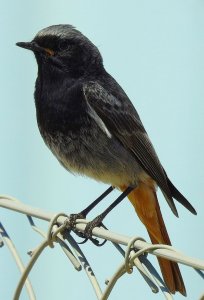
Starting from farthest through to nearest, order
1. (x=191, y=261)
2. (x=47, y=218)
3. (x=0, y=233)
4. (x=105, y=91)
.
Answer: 1. (x=105, y=91)
2. (x=0, y=233)
3. (x=47, y=218)
4. (x=191, y=261)

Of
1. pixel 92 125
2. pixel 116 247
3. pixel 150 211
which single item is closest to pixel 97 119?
pixel 92 125

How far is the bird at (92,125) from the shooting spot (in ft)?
11.7

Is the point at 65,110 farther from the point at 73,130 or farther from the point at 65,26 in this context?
the point at 65,26

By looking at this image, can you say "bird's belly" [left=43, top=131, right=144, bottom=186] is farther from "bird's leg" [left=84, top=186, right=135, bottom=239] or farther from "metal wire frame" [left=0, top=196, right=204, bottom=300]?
"metal wire frame" [left=0, top=196, right=204, bottom=300]

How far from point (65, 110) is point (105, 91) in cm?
29

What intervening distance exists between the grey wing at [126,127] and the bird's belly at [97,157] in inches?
1.9

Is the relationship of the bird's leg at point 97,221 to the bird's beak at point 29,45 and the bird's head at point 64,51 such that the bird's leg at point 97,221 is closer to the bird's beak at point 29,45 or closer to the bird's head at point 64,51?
the bird's head at point 64,51

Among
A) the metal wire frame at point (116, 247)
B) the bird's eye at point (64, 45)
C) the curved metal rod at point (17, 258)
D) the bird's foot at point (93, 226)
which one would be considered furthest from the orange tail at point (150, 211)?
the curved metal rod at point (17, 258)

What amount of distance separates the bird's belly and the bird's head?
409 mm

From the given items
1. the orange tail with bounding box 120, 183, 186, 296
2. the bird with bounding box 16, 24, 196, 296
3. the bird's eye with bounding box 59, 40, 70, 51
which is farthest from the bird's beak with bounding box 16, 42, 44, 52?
the orange tail with bounding box 120, 183, 186, 296

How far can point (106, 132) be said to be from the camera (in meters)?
3.64

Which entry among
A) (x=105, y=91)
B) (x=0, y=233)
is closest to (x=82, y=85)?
(x=105, y=91)

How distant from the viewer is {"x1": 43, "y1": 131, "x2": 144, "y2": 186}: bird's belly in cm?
357

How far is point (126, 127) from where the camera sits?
3.79m
